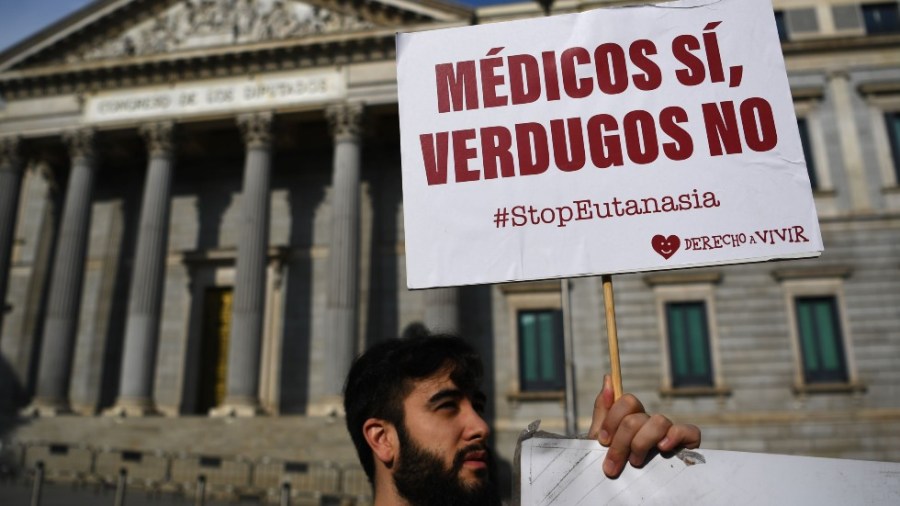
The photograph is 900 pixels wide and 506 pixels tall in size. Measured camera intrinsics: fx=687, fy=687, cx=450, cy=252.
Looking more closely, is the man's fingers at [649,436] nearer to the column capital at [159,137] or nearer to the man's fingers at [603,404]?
the man's fingers at [603,404]

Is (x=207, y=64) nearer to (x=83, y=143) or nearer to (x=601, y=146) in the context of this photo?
(x=83, y=143)

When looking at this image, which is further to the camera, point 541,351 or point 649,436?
point 541,351

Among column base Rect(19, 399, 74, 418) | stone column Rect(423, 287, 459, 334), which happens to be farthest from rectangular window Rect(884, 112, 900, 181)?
column base Rect(19, 399, 74, 418)

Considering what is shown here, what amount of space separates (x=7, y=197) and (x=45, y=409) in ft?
28.1

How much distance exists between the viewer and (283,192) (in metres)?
27.5

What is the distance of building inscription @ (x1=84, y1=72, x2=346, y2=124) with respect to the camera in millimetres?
24984

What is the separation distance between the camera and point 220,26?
86.3ft

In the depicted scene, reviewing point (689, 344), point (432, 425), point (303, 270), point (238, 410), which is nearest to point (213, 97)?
point (303, 270)

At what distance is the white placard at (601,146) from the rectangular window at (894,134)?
2401 centimetres

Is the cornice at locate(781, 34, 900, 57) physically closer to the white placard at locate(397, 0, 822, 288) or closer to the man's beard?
the white placard at locate(397, 0, 822, 288)

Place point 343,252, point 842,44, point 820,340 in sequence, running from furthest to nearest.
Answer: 1. point 842,44
2. point 343,252
3. point 820,340

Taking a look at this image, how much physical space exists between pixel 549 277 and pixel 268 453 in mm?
18547

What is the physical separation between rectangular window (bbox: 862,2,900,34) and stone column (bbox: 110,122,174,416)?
25.8 m

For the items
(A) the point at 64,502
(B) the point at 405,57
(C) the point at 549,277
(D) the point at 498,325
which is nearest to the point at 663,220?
(C) the point at 549,277
